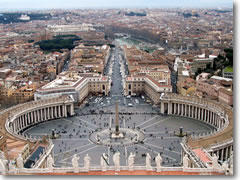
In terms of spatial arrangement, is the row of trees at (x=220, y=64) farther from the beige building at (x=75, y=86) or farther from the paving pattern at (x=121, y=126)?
the beige building at (x=75, y=86)

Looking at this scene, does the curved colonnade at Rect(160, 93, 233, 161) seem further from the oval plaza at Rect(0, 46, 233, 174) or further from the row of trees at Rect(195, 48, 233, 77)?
the row of trees at Rect(195, 48, 233, 77)

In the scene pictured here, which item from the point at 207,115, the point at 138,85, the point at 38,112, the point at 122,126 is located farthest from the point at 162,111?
the point at 38,112

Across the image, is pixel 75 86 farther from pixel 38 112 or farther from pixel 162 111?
pixel 162 111

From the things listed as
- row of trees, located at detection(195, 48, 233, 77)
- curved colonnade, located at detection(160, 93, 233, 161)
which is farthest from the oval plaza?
row of trees, located at detection(195, 48, 233, 77)

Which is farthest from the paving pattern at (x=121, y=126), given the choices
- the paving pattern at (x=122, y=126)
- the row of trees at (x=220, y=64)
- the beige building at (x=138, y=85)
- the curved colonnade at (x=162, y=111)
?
the row of trees at (x=220, y=64)

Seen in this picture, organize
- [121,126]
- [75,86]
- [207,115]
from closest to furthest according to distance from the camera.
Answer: [121,126]
[207,115]
[75,86]

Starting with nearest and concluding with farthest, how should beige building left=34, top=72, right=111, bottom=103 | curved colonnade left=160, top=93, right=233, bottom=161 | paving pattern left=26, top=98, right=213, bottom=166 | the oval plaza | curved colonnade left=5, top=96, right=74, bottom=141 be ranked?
the oval plaza → curved colonnade left=160, top=93, right=233, bottom=161 → paving pattern left=26, top=98, right=213, bottom=166 → curved colonnade left=5, top=96, right=74, bottom=141 → beige building left=34, top=72, right=111, bottom=103

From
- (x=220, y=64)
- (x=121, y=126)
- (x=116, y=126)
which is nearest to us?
(x=116, y=126)
